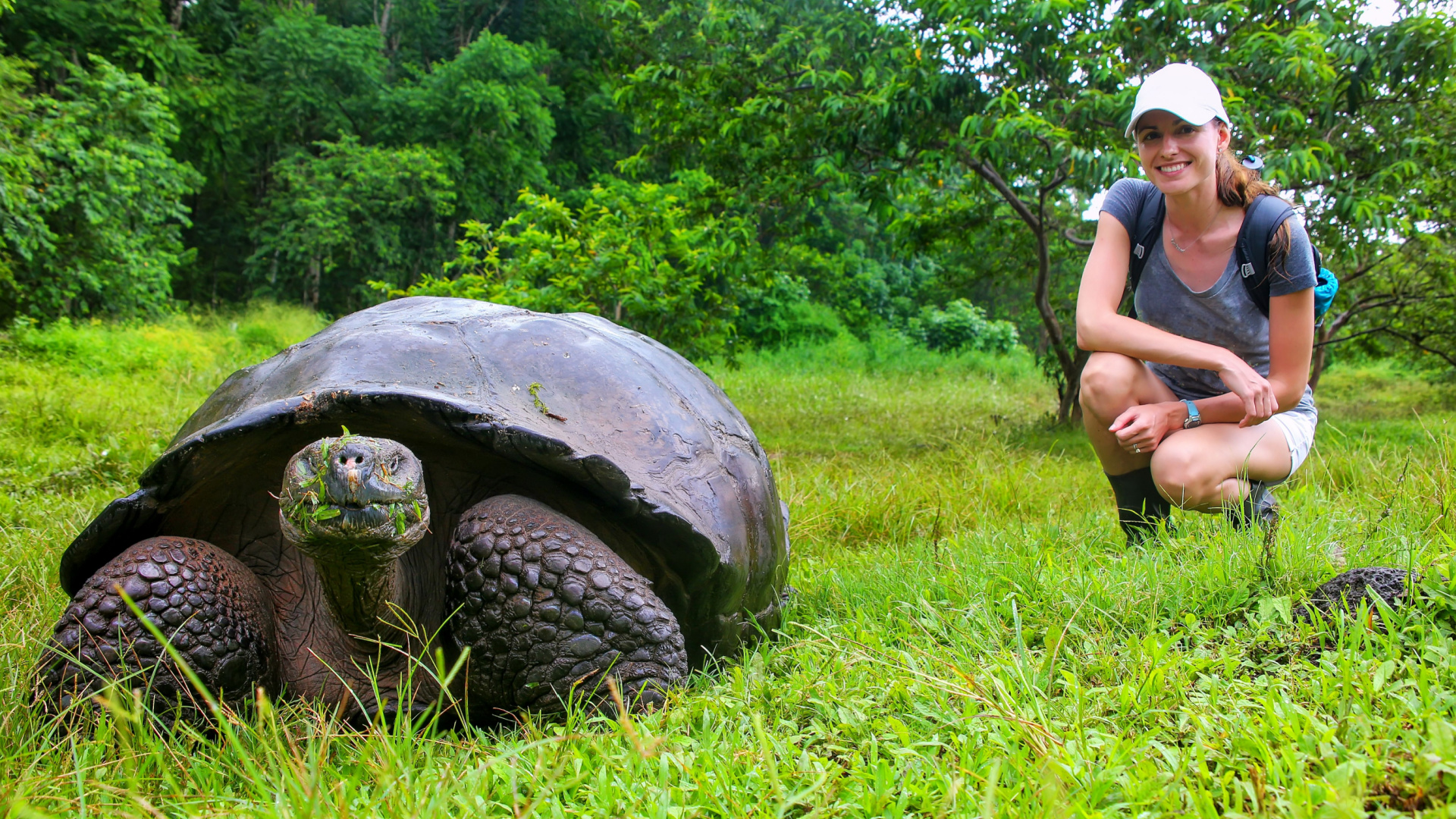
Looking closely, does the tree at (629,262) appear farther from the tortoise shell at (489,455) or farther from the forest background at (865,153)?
the tortoise shell at (489,455)

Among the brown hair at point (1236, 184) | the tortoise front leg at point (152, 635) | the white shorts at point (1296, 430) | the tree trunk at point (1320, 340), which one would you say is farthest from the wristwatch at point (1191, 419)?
the tree trunk at point (1320, 340)

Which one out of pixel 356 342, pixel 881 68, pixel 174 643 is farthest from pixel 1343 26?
pixel 174 643

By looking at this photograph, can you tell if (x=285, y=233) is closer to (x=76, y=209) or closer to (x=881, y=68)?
(x=76, y=209)

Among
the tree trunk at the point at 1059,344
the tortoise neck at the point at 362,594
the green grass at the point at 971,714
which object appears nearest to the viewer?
the green grass at the point at 971,714

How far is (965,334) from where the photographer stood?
17.0m

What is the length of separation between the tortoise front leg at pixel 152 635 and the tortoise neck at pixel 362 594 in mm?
206

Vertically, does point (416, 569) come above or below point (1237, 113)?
below

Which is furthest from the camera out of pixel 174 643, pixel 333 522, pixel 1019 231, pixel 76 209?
pixel 76 209

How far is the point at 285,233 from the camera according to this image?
1819 cm

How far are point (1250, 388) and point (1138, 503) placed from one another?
0.53 m

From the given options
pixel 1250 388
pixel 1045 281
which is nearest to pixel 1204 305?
pixel 1250 388

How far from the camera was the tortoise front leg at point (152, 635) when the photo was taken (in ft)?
5.21

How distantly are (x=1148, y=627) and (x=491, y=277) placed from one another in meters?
7.06

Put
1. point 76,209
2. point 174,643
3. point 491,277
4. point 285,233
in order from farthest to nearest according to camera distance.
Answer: point 285,233
point 76,209
point 491,277
point 174,643
